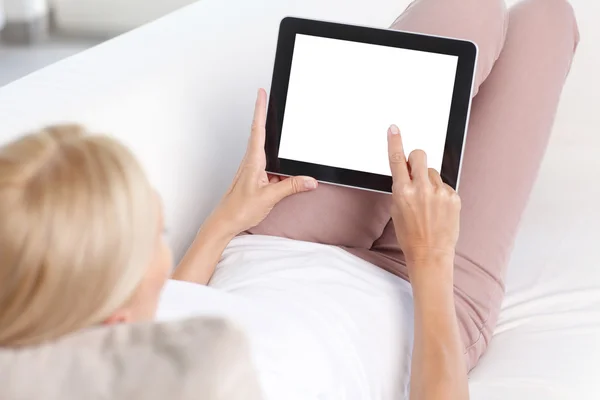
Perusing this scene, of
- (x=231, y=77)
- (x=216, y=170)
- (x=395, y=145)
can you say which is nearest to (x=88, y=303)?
(x=395, y=145)

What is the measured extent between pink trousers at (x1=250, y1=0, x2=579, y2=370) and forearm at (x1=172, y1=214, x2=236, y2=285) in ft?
0.21

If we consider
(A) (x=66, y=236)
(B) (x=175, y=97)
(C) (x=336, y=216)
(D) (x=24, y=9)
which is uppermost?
(A) (x=66, y=236)

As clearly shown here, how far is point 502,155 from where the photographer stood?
3.59 ft

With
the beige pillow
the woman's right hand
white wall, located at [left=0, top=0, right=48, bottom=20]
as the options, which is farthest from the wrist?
white wall, located at [left=0, top=0, right=48, bottom=20]

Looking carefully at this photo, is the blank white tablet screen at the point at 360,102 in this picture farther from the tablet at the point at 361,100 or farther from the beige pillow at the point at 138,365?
the beige pillow at the point at 138,365

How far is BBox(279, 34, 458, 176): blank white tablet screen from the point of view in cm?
103

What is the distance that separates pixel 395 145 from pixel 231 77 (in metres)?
0.41

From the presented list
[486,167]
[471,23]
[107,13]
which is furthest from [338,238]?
[107,13]

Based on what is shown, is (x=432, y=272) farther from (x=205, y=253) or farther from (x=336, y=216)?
(x=205, y=253)

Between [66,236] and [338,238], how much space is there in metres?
0.64

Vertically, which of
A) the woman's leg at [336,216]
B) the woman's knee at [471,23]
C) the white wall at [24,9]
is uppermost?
the woman's knee at [471,23]

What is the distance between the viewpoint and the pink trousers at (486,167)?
1034 mm

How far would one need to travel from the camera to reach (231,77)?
4.21ft

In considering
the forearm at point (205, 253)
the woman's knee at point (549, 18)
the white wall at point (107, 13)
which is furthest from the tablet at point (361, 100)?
the white wall at point (107, 13)
